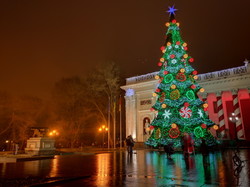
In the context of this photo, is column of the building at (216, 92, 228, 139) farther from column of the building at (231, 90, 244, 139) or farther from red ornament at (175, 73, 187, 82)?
red ornament at (175, 73, 187, 82)

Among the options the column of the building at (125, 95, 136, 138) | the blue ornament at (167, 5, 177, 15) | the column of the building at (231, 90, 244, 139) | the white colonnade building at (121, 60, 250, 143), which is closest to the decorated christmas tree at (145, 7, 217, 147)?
the blue ornament at (167, 5, 177, 15)

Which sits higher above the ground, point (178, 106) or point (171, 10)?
point (171, 10)

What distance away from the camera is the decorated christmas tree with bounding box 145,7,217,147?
60.7 ft

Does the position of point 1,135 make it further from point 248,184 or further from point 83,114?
point 248,184

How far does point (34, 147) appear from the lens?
19109mm

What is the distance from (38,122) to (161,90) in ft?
87.1

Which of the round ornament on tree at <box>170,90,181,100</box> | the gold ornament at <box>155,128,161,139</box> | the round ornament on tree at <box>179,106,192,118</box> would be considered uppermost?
the round ornament on tree at <box>170,90,181,100</box>

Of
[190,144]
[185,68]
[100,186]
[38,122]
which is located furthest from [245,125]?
[38,122]

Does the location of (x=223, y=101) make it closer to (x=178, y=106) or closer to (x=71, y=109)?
(x=178, y=106)

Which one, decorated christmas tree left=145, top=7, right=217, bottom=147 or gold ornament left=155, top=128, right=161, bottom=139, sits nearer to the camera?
decorated christmas tree left=145, top=7, right=217, bottom=147

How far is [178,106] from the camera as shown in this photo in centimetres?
1925

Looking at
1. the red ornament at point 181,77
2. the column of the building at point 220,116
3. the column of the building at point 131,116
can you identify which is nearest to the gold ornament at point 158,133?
the red ornament at point 181,77

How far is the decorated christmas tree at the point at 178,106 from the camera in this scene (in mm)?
18516

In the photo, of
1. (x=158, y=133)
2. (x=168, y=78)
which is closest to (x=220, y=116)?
(x=168, y=78)
